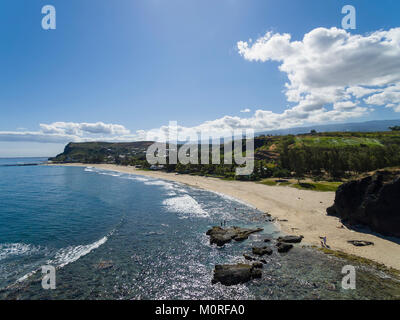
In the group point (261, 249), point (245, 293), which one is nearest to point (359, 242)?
point (261, 249)

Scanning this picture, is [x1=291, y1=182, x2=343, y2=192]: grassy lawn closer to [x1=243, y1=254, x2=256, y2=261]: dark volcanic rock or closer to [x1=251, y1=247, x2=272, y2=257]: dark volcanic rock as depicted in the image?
[x1=251, y1=247, x2=272, y2=257]: dark volcanic rock

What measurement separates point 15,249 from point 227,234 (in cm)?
3607

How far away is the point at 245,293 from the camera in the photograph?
22.7 metres

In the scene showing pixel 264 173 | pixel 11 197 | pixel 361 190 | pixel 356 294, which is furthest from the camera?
pixel 264 173

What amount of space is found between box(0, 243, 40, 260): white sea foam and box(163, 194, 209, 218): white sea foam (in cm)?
3042

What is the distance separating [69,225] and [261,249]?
4035 centimetres

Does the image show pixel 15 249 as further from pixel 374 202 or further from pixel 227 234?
pixel 374 202

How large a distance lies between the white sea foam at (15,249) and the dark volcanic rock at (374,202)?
5885 cm

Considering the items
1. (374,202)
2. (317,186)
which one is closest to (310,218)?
(374,202)

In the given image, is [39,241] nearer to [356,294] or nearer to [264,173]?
[356,294]

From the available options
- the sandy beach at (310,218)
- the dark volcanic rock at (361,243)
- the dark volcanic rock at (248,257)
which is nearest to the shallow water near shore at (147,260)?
the dark volcanic rock at (248,257)

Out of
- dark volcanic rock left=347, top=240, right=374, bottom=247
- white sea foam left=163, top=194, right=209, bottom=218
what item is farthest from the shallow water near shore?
dark volcanic rock left=347, top=240, right=374, bottom=247

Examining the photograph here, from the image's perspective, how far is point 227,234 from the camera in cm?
3800

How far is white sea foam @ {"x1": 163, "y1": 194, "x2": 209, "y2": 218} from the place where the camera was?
2066 inches
